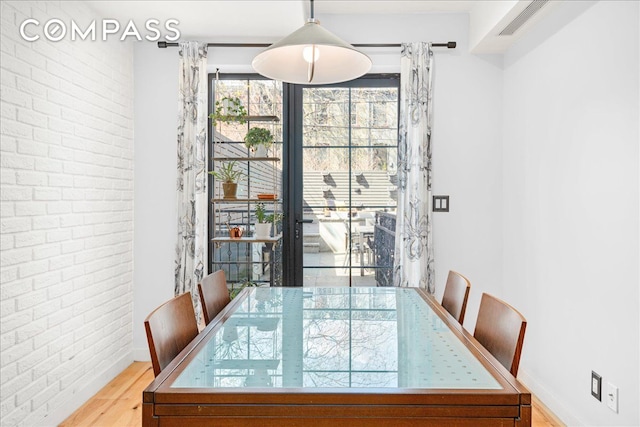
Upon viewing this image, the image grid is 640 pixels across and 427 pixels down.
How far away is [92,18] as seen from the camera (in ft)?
9.93

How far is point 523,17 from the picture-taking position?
2832 mm

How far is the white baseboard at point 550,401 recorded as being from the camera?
8.45 ft

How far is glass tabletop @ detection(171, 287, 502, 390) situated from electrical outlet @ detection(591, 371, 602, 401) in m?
0.99

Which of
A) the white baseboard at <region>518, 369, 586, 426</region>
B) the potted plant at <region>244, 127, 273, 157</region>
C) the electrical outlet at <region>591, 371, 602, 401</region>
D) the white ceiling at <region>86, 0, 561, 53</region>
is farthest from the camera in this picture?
the potted plant at <region>244, 127, 273, 157</region>

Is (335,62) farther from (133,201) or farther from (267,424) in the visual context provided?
(133,201)

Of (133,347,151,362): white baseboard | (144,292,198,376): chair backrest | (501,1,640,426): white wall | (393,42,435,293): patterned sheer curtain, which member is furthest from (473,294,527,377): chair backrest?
(133,347,151,362): white baseboard

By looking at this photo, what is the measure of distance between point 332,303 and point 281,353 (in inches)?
30.3

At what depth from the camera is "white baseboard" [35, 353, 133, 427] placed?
2584 millimetres

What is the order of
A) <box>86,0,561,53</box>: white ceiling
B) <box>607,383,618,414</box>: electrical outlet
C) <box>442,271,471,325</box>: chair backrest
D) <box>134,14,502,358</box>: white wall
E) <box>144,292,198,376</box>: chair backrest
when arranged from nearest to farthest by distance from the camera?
<box>144,292,198,376</box>: chair backrest
<box>442,271,471,325</box>: chair backrest
<box>607,383,618,414</box>: electrical outlet
<box>86,0,561,53</box>: white ceiling
<box>134,14,502,358</box>: white wall

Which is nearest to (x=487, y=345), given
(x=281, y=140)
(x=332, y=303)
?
(x=332, y=303)

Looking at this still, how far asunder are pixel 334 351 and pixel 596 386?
1.64 meters

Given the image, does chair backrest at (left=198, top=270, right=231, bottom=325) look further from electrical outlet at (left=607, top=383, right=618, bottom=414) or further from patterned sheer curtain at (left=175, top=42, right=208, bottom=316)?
electrical outlet at (left=607, top=383, right=618, bottom=414)

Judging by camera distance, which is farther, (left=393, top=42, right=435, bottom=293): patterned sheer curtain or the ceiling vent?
(left=393, top=42, right=435, bottom=293): patterned sheer curtain

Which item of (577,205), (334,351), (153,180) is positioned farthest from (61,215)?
(577,205)
